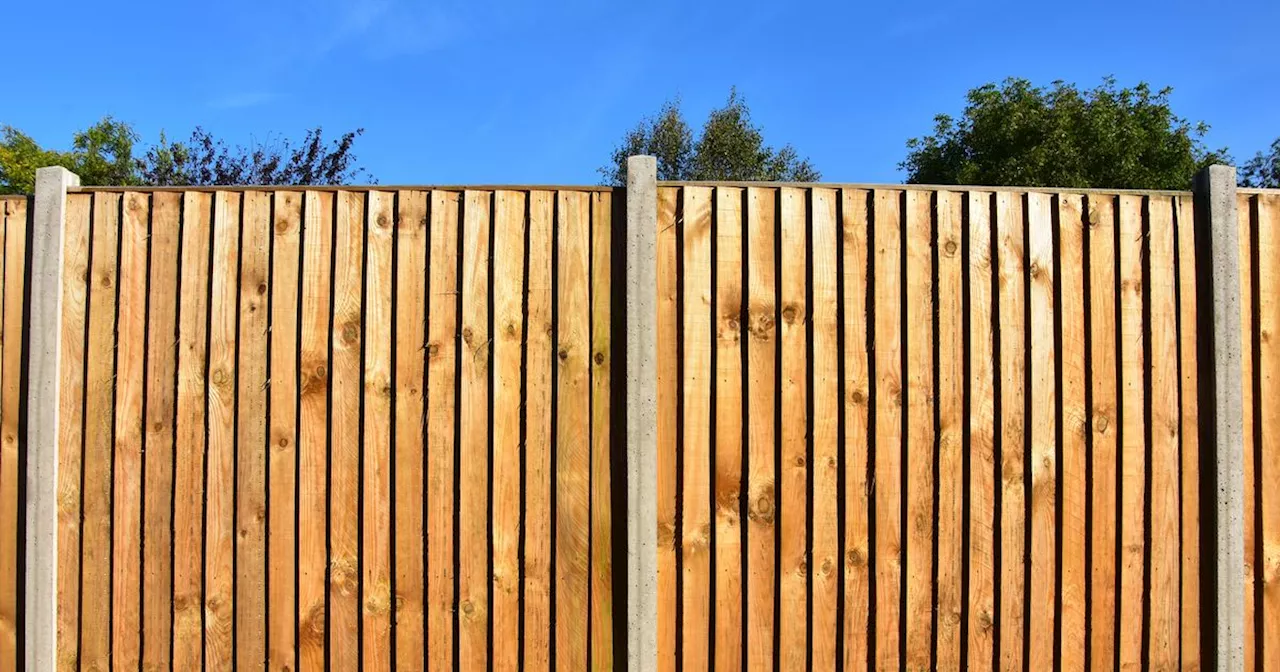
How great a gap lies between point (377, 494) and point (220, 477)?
25.5 inches

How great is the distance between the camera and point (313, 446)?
2.74m

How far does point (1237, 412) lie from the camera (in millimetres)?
2814

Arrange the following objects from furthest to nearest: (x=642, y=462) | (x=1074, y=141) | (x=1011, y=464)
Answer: (x=1074, y=141) < (x=1011, y=464) < (x=642, y=462)

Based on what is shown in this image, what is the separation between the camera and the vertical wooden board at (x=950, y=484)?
2.78m

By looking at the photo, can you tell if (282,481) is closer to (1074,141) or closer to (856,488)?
(856,488)

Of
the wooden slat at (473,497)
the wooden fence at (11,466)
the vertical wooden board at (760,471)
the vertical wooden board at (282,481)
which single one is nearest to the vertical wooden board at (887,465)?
the vertical wooden board at (760,471)

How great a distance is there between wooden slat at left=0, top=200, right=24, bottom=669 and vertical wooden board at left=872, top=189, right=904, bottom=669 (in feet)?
11.5

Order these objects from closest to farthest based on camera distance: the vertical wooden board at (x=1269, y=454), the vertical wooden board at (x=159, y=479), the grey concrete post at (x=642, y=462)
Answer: the grey concrete post at (x=642, y=462) → the vertical wooden board at (x=159, y=479) → the vertical wooden board at (x=1269, y=454)

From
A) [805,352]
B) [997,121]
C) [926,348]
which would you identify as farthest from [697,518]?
[997,121]

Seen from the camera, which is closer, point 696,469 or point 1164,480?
point 696,469

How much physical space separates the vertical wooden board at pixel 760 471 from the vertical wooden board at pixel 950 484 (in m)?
0.68

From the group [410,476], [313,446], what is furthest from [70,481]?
[410,476]

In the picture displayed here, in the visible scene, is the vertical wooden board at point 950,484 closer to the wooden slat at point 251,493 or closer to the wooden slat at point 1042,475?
the wooden slat at point 1042,475

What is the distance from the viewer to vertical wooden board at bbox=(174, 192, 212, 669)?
2.77 meters
